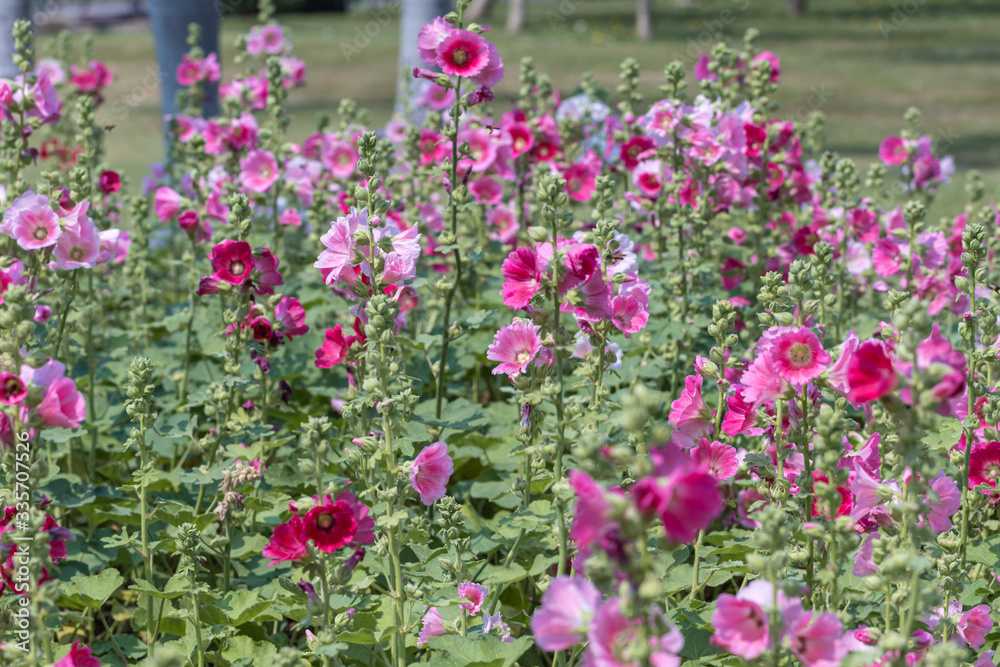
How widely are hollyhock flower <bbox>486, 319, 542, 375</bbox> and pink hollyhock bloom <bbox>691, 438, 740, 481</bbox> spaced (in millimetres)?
443

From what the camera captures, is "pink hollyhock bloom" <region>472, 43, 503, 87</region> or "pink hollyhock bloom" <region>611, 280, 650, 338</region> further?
"pink hollyhock bloom" <region>472, 43, 503, 87</region>

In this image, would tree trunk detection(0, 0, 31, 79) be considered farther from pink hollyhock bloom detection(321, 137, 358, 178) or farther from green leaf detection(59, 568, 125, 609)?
green leaf detection(59, 568, 125, 609)

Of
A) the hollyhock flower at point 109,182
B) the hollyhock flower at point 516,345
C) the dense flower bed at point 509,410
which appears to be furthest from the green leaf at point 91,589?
the hollyhock flower at point 109,182

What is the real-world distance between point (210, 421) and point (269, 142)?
126cm

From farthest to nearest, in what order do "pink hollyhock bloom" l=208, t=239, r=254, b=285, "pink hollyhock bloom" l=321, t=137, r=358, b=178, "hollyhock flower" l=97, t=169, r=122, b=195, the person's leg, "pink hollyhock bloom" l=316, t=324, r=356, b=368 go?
1. the person's leg
2. "pink hollyhock bloom" l=321, t=137, r=358, b=178
3. "hollyhock flower" l=97, t=169, r=122, b=195
4. "pink hollyhock bloom" l=316, t=324, r=356, b=368
5. "pink hollyhock bloom" l=208, t=239, r=254, b=285

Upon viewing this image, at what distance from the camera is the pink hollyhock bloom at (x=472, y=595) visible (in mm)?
2279

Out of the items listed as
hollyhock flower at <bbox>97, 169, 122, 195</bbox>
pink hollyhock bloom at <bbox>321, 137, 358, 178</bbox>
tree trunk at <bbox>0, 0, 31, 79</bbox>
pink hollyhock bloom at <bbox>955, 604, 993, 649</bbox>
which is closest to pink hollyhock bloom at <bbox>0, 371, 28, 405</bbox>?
pink hollyhock bloom at <bbox>955, 604, 993, 649</bbox>

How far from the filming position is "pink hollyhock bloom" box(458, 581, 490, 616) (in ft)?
7.48

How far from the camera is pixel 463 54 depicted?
2.95m

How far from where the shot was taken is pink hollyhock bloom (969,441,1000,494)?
2629mm

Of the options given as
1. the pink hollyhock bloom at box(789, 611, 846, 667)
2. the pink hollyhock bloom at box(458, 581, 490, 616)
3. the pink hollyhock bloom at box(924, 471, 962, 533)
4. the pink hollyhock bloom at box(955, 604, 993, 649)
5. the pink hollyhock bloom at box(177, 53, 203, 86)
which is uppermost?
the pink hollyhock bloom at box(177, 53, 203, 86)

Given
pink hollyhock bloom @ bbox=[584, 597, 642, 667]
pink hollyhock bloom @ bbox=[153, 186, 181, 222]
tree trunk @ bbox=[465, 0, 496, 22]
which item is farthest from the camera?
tree trunk @ bbox=[465, 0, 496, 22]

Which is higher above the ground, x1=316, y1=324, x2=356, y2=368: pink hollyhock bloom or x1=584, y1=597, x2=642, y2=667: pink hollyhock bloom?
x1=584, y1=597, x2=642, y2=667: pink hollyhock bloom

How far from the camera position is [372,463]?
7.04 feet
